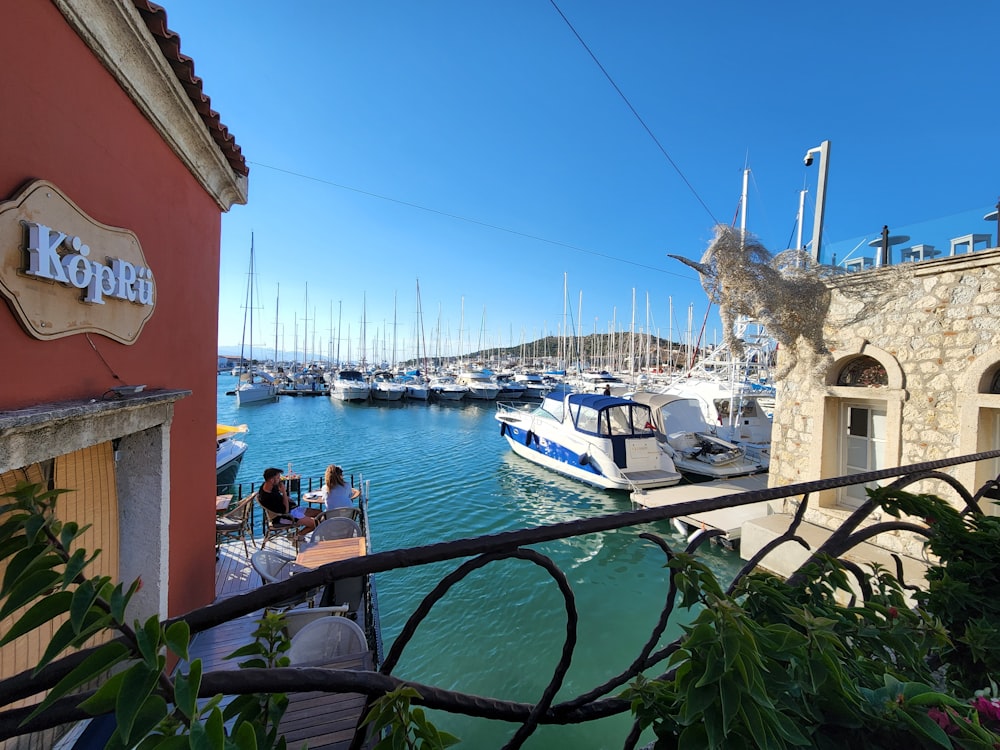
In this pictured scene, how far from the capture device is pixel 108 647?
638 mm

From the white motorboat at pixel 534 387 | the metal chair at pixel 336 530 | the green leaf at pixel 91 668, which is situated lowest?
the metal chair at pixel 336 530

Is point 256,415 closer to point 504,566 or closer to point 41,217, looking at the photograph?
point 504,566

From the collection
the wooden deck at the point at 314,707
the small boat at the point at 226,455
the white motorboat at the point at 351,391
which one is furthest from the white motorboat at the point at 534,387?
the wooden deck at the point at 314,707

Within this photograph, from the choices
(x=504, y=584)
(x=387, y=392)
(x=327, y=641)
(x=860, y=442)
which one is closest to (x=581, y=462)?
(x=504, y=584)

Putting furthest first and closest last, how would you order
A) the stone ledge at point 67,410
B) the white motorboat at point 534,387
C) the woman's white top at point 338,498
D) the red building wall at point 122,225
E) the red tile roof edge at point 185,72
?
→ the white motorboat at point 534,387
the woman's white top at point 338,498
the red tile roof edge at point 185,72
the red building wall at point 122,225
the stone ledge at point 67,410

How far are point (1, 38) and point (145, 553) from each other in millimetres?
3092

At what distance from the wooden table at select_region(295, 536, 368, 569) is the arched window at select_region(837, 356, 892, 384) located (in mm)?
7363

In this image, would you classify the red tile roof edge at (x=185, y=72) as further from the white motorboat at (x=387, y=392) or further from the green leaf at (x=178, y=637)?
the white motorboat at (x=387, y=392)

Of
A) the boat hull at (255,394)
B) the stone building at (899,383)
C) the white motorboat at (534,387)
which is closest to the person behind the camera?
the stone building at (899,383)

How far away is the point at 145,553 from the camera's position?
334 centimetres

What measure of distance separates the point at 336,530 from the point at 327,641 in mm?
2852

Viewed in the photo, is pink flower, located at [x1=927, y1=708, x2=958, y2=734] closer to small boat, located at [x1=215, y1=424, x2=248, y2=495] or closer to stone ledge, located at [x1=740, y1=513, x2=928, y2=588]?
stone ledge, located at [x1=740, y1=513, x2=928, y2=588]

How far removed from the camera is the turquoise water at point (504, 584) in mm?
5461

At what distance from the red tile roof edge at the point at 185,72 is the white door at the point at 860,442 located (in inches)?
345
